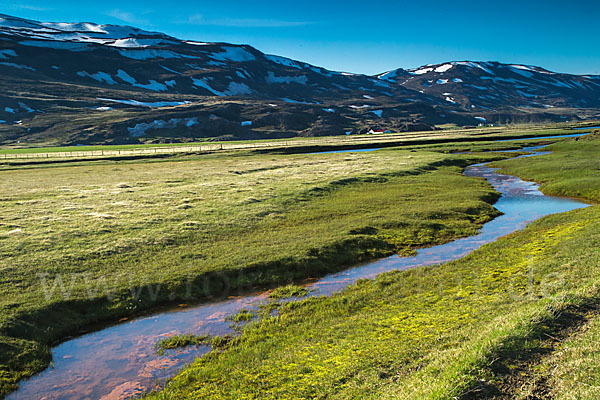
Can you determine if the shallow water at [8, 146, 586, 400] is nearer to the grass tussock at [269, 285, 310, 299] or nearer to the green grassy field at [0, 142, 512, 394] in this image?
the grass tussock at [269, 285, 310, 299]

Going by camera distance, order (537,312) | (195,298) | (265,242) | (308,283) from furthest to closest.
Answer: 1. (265,242)
2. (308,283)
3. (195,298)
4. (537,312)

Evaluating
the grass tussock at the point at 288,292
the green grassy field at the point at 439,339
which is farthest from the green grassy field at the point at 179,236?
the green grassy field at the point at 439,339

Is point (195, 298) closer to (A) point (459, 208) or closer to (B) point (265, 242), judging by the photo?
(B) point (265, 242)

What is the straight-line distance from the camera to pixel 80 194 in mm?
47281

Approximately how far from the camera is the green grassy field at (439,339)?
9.43 meters

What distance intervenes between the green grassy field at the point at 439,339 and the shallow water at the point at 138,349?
143 centimetres

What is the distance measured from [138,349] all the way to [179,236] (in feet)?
45.9

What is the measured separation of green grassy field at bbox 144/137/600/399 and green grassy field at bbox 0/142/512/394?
231 inches

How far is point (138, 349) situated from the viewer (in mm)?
16688

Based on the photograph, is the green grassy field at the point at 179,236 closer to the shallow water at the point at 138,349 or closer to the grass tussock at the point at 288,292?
the shallow water at the point at 138,349

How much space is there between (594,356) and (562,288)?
6.40 meters

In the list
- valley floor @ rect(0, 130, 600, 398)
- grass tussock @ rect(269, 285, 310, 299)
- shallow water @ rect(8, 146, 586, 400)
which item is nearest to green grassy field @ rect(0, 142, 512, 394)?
valley floor @ rect(0, 130, 600, 398)

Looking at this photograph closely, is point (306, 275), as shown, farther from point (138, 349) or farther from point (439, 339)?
point (439, 339)

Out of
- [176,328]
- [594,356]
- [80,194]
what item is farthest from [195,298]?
[80,194]
